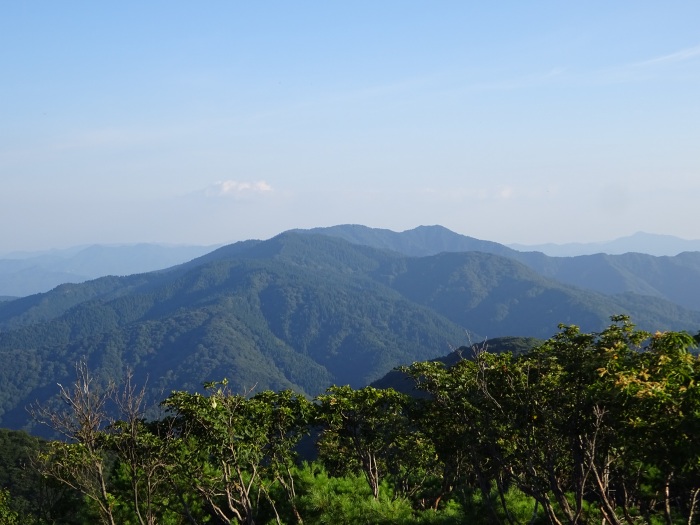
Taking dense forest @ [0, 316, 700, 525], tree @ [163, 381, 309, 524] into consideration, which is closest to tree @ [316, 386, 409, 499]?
dense forest @ [0, 316, 700, 525]

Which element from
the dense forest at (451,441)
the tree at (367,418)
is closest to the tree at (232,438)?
the dense forest at (451,441)

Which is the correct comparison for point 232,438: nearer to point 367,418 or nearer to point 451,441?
point 367,418

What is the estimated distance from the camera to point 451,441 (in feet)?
51.8

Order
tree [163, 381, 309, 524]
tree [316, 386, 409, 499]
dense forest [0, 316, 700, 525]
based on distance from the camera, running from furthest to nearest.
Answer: tree [316, 386, 409, 499]
tree [163, 381, 309, 524]
dense forest [0, 316, 700, 525]

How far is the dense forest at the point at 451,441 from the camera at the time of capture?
9609mm

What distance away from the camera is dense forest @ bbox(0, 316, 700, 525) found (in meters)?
9.61

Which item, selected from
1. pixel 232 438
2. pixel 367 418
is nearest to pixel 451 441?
pixel 367 418

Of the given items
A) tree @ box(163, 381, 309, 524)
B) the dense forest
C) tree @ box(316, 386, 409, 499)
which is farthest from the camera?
tree @ box(316, 386, 409, 499)

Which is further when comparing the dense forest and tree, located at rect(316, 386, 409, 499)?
tree, located at rect(316, 386, 409, 499)

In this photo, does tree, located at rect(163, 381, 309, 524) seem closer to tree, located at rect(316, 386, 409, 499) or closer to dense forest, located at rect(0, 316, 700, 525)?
dense forest, located at rect(0, 316, 700, 525)

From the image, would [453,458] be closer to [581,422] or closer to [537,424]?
[537,424]

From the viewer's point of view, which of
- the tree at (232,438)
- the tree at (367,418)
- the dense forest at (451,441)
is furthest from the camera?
the tree at (367,418)

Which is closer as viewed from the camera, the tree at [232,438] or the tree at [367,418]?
the tree at [232,438]

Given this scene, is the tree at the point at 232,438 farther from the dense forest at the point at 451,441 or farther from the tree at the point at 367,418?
the tree at the point at 367,418
